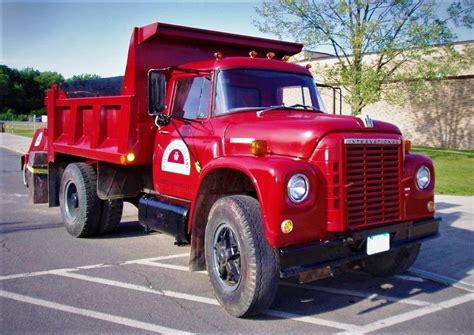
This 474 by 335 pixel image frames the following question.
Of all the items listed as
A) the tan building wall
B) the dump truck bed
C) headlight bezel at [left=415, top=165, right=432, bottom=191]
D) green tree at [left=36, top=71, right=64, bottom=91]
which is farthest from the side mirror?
green tree at [left=36, top=71, right=64, bottom=91]

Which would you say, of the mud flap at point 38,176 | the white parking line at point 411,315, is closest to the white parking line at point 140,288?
the white parking line at point 411,315

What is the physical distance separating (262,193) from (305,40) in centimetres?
1691

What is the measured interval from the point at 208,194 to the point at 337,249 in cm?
146

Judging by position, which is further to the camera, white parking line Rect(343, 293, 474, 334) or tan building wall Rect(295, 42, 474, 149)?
tan building wall Rect(295, 42, 474, 149)

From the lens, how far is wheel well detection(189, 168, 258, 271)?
198 inches

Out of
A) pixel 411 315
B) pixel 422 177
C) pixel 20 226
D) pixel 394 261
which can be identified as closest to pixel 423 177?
pixel 422 177

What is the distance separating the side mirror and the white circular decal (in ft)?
1.60

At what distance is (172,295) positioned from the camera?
16.7 feet

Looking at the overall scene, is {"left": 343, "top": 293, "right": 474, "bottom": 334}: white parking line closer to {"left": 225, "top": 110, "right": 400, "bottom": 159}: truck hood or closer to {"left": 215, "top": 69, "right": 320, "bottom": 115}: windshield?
{"left": 225, "top": 110, "right": 400, "bottom": 159}: truck hood

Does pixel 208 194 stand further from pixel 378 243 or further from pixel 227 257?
pixel 378 243

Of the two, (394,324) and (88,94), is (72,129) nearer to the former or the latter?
(88,94)

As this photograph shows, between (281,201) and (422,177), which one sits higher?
(422,177)

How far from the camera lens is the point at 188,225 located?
17.4ft

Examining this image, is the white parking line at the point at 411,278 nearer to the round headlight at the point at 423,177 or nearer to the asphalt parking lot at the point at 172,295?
the asphalt parking lot at the point at 172,295
